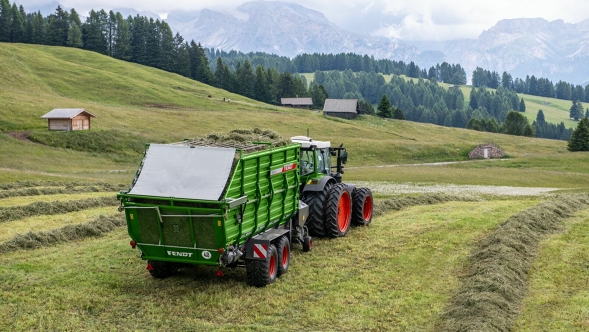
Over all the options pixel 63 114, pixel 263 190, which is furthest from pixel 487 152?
pixel 263 190

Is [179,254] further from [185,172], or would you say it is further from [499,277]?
[499,277]

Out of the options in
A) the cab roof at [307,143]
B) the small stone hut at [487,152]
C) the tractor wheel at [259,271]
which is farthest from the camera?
the small stone hut at [487,152]

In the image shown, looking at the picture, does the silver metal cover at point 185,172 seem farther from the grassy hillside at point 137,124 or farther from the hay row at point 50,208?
the grassy hillside at point 137,124

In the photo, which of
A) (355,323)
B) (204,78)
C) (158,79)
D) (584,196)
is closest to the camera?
(355,323)

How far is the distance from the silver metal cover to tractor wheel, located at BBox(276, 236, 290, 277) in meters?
3.00

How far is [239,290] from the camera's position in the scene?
562 inches

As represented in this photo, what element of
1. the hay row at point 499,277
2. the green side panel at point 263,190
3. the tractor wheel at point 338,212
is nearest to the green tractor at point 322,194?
the tractor wheel at point 338,212

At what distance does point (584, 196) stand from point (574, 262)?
15374 mm

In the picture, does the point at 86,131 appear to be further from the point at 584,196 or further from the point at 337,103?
the point at 337,103

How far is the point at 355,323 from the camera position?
12.1 metres

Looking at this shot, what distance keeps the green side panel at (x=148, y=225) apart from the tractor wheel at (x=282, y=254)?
330 cm

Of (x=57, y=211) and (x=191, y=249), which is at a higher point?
(x=191, y=249)

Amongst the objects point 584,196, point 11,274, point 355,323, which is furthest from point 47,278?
point 584,196

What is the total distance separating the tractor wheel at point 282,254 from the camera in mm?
15438
